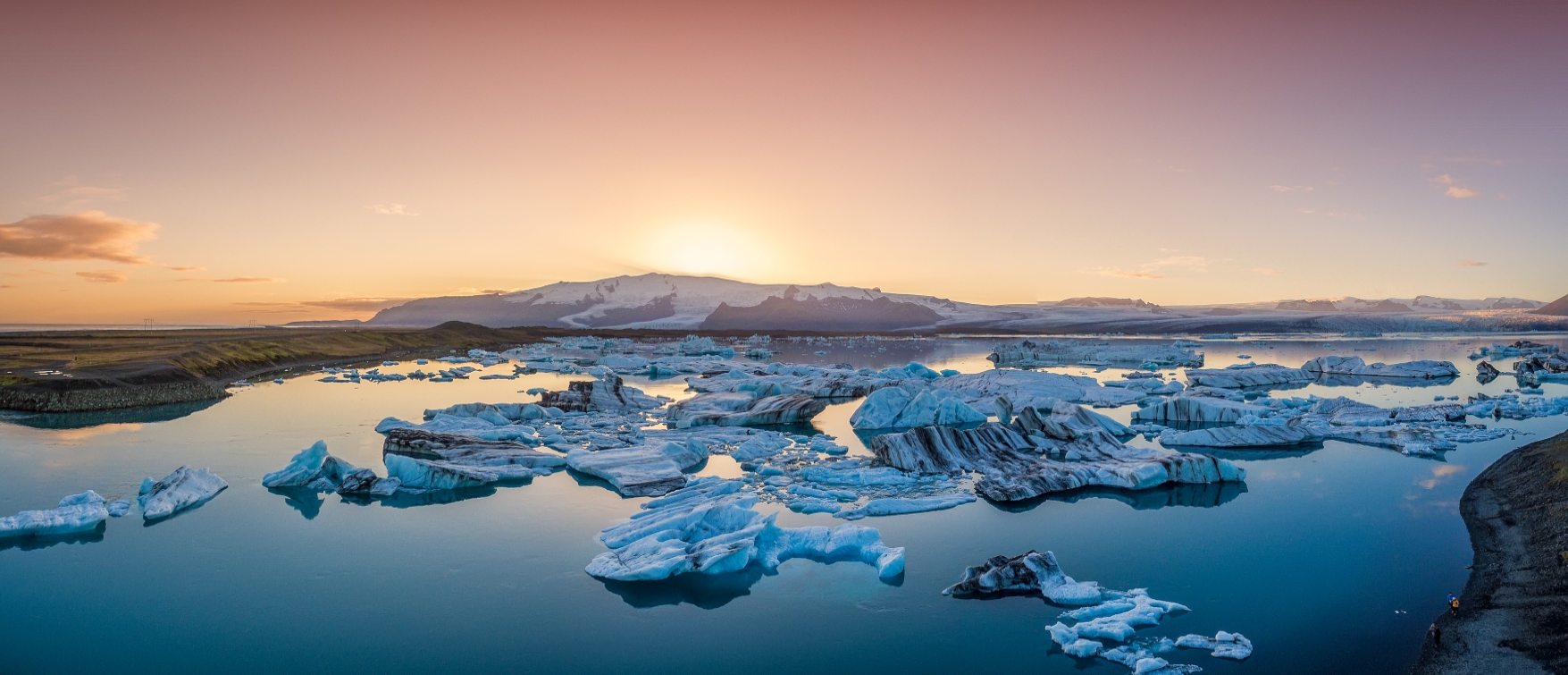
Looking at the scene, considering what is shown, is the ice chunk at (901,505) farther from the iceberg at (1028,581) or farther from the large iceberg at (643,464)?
the large iceberg at (643,464)

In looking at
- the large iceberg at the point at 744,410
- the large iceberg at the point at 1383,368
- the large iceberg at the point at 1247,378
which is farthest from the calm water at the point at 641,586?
the large iceberg at the point at 1383,368

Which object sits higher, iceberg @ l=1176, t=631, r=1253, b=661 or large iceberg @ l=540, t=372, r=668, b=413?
large iceberg @ l=540, t=372, r=668, b=413

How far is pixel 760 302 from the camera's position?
153 metres

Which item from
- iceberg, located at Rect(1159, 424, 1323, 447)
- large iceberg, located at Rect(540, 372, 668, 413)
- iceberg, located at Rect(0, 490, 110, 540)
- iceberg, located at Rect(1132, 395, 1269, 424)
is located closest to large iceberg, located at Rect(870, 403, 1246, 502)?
iceberg, located at Rect(1159, 424, 1323, 447)

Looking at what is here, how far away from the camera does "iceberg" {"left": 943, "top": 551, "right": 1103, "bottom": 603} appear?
626cm

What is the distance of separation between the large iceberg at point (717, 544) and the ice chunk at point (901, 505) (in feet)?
4.33

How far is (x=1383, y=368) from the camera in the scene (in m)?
27.7

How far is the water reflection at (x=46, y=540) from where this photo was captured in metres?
7.77

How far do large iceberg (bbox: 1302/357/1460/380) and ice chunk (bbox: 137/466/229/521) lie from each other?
31.0m

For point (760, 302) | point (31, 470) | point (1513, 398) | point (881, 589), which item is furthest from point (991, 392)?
point (760, 302)

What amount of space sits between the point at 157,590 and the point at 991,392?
1675 centimetres

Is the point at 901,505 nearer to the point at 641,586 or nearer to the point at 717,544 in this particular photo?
the point at 717,544

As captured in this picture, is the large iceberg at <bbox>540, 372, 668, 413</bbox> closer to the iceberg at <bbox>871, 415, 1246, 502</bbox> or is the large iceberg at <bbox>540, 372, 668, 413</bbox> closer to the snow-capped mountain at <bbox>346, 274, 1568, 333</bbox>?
the iceberg at <bbox>871, 415, 1246, 502</bbox>

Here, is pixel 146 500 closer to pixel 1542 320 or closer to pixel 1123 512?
pixel 1123 512
